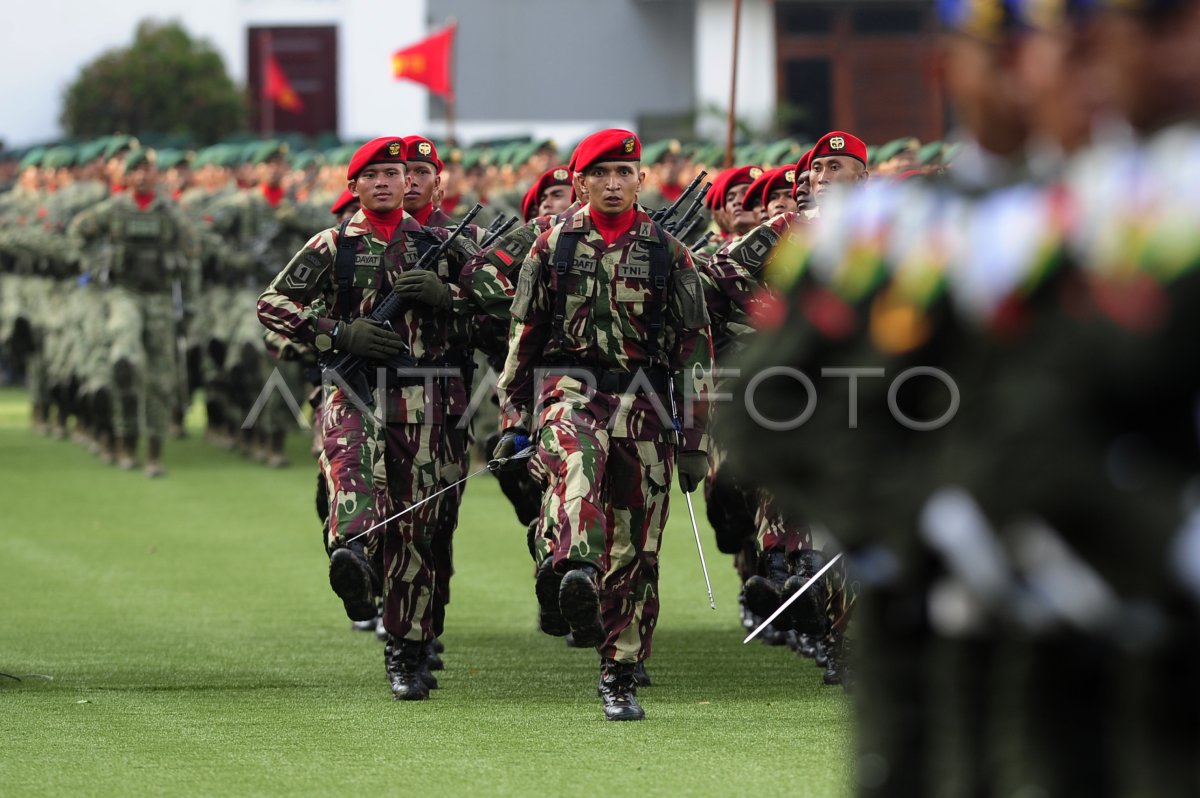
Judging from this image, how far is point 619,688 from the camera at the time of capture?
855 cm

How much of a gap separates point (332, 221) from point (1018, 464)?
588 inches

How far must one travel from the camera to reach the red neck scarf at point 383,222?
9.60 m

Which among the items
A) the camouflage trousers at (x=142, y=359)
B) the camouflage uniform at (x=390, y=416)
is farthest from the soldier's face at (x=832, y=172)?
the camouflage trousers at (x=142, y=359)

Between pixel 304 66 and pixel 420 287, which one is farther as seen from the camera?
pixel 304 66

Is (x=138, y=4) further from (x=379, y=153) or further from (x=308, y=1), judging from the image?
(x=379, y=153)

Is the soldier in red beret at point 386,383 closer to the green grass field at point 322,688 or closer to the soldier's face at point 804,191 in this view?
the green grass field at point 322,688

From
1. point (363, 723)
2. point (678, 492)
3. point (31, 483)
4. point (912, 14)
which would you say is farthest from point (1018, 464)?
point (912, 14)

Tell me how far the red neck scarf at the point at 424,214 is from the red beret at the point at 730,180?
1.68 m

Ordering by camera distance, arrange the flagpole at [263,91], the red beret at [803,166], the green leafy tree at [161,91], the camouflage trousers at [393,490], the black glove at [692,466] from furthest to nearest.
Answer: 1. the flagpole at [263,91]
2. the green leafy tree at [161,91]
3. the red beret at [803,166]
4. the camouflage trousers at [393,490]
5. the black glove at [692,466]

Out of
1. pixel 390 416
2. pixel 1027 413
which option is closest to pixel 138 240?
pixel 390 416

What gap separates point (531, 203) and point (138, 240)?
22.3 feet

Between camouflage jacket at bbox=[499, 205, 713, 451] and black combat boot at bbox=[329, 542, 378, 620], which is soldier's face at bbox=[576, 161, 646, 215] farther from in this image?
black combat boot at bbox=[329, 542, 378, 620]

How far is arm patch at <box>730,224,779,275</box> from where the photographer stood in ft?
32.4

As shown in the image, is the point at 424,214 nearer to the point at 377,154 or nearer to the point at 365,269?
the point at 377,154
